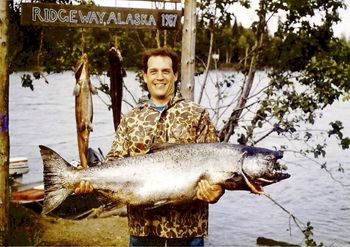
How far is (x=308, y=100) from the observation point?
7.84 meters

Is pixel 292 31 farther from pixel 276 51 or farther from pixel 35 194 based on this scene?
pixel 35 194

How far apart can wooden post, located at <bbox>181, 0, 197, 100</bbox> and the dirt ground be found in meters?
3.38

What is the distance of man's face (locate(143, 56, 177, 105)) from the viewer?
3.43 meters

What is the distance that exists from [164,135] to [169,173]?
0.80ft

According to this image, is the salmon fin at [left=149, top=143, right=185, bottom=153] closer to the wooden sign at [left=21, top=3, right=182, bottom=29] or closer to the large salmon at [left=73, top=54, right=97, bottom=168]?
the large salmon at [left=73, top=54, right=97, bottom=168]

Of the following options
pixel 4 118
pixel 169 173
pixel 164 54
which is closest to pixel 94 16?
pixel 4 118

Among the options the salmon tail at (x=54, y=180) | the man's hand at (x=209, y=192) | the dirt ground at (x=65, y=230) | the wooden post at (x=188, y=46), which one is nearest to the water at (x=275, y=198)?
the dirt ground at (x=65, y=230)

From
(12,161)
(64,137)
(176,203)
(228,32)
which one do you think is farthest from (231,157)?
(64,137)

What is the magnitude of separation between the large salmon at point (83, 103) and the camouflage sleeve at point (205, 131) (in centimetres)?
201

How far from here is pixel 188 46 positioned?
5754mm

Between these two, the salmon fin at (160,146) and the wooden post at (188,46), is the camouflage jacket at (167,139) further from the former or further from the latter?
the wooden post at (188,46)

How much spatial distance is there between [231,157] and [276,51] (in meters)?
5.43

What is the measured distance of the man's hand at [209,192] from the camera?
10.5 ft

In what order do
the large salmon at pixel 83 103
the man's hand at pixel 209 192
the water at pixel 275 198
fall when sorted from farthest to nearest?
1. the water at pixel 275 198
2. the large salmon at pixel 83 103
3. the man's hand at pixel 209 192
